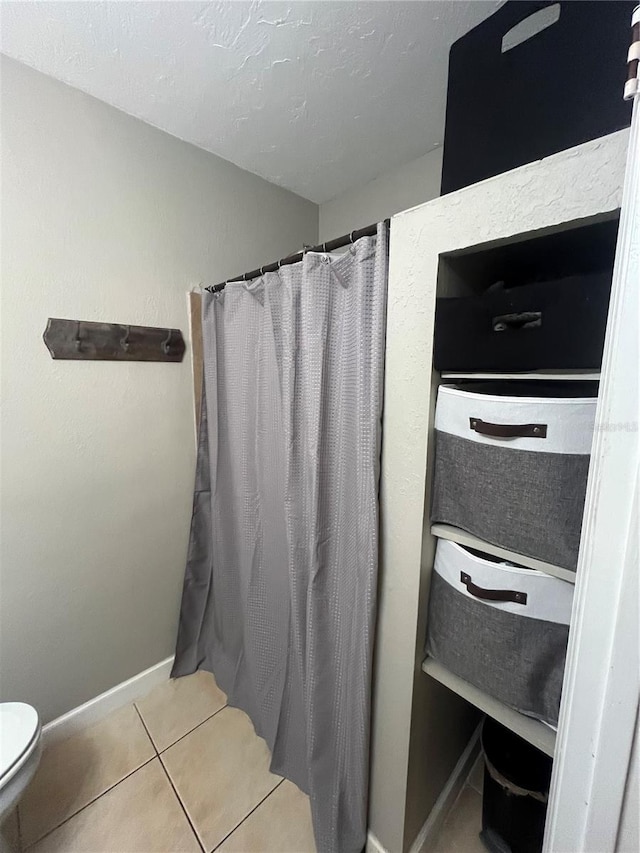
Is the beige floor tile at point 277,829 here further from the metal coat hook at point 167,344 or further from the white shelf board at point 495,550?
the metal coat hook at point 167,344

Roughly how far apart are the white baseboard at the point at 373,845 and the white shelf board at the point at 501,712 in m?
0.60

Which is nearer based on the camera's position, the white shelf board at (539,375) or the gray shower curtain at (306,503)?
the white shelf board at (539,375)

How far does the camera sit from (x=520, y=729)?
0.68 m

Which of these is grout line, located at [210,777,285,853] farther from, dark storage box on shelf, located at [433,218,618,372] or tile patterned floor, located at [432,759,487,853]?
dark storage box on shelf, located at [433,218,618,372]

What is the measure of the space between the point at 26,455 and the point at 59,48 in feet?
3.98

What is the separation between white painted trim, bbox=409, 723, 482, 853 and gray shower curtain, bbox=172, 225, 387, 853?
0.60 ft

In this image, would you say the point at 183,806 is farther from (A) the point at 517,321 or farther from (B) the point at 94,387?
(A) the point at 517,321

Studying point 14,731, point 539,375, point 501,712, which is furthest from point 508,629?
point 14,731

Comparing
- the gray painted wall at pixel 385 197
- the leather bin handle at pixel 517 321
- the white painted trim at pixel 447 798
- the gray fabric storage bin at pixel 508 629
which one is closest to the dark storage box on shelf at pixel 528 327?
the leather bin handle at pixel 517 321

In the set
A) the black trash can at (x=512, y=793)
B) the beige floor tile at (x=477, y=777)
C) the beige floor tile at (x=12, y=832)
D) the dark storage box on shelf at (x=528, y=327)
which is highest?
the dark storage box on shelf at (x=528, y=327)

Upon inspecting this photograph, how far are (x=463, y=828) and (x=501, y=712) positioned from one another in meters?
0.73

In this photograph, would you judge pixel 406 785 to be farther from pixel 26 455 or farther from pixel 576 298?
pixel 26 455

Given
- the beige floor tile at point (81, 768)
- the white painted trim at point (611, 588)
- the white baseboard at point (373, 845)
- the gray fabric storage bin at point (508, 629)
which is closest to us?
the white painted trim at point (611, 588)

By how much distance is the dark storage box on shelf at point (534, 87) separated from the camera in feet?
1.96
